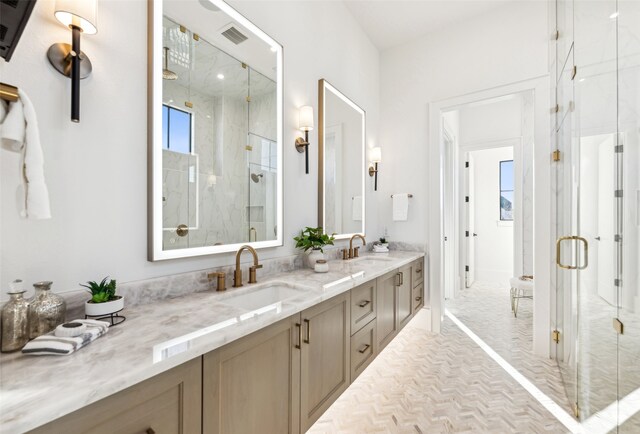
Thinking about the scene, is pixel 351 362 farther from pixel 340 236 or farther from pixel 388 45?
pixel 388 45

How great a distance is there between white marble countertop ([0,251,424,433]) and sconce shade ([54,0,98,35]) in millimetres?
1053

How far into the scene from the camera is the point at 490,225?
570cm

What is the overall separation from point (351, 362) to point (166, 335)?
45.4 inches

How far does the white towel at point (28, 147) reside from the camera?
Result: 78 cm

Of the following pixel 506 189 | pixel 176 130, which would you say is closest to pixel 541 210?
pixel 176 130

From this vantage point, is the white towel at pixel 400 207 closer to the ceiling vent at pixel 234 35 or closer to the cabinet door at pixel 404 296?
the cabinet door at pixel 404 296

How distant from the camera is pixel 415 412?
1853mm

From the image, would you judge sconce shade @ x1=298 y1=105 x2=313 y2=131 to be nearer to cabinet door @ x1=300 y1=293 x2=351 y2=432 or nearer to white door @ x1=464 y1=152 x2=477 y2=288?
cabinet door @ x1=300 y1=293 x2=351 y2=432

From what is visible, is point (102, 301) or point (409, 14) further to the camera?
point (409, 14)

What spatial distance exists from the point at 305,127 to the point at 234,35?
727 mm

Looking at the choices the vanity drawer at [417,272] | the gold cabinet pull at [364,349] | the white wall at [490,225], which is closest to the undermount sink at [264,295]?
the gold cabinet pull at [364,349]

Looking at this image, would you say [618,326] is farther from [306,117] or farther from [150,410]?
[306,117]

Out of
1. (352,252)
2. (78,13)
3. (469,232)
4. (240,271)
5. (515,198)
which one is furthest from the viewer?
(469,232)

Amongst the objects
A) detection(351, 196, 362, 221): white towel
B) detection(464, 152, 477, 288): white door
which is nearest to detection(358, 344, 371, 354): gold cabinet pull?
detection(351, 196, 362, 221): white towel
